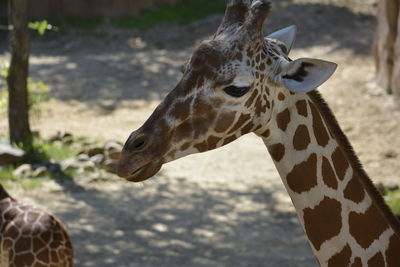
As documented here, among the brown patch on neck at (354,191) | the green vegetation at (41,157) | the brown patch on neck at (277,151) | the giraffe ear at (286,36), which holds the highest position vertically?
the giraffe ear at (286,36)

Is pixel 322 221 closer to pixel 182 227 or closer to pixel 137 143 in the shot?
pixel 137 143

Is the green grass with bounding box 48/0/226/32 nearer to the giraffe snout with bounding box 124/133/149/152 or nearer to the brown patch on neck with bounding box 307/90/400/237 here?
the brown patch on neck with bounding box 307/90/400/237

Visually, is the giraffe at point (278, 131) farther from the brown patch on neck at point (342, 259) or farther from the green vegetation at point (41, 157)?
the green vegetation at point (41, 157)

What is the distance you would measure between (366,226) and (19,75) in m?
7.22

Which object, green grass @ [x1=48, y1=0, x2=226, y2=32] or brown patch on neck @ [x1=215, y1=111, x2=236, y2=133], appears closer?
brown patch on neck @ [x1=215, y1=111, x2=236, y2=133]

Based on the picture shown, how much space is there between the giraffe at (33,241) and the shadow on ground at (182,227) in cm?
159

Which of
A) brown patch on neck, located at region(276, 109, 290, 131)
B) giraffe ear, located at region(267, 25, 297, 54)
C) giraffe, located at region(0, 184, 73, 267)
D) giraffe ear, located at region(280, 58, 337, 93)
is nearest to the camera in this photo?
giraffe ear, located at region(280, 58, 337, 93)

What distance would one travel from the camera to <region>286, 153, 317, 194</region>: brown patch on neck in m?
3.44

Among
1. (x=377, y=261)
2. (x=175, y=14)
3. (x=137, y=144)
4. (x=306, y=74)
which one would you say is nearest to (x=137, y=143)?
(x=137, y=144)

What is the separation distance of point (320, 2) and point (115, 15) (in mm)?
4929

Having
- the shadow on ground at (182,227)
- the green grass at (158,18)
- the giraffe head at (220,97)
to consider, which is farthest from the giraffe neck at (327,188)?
the green grass at (158,18)

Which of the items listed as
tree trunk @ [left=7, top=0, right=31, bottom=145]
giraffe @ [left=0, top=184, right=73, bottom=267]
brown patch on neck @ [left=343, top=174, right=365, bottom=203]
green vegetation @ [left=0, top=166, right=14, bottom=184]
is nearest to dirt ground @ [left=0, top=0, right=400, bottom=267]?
green vegetation @ [left=0, top=166, right=14, bottom=184]

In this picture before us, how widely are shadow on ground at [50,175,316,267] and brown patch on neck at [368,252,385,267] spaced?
11.9ft

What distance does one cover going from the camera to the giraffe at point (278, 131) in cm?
326
